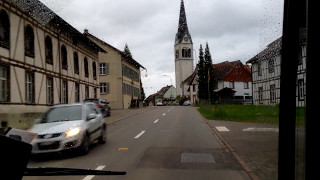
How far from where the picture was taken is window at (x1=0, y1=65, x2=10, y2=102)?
60.9 feet

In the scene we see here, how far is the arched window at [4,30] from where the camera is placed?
18.1 meters

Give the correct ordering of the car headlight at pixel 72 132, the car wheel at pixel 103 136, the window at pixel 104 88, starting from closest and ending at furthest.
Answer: the car headlight at pixel 72 132 → the car wheel at pixel 103 136 → the window at pixel 104 88

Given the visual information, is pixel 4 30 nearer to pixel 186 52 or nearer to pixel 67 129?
pixel 67 129

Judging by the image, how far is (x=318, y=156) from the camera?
4.51 ft

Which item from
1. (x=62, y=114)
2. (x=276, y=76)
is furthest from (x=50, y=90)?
(x=276, y=76)

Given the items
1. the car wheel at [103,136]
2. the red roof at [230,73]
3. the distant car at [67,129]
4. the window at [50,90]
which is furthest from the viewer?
the red roof at [230,73]

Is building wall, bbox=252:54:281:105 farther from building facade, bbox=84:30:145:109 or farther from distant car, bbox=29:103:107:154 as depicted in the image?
building facade, bbox=84:30:145:109

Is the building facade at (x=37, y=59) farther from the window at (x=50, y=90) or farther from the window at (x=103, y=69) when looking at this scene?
the window at (x=103, y=69)

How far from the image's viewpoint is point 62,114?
40.3 ft

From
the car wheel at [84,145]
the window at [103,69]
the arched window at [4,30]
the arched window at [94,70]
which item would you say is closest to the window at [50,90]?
the arched window at [4,30]

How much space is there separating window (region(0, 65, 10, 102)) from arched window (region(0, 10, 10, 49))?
117cm

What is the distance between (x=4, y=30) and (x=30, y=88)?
5397 millimetres

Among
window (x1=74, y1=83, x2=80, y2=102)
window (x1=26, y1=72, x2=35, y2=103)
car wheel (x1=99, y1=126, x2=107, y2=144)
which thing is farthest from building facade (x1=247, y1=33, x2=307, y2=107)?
window (x1=74, y1=83, x2=80, y2=102)

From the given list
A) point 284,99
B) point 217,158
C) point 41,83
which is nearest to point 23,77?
point 41,83
